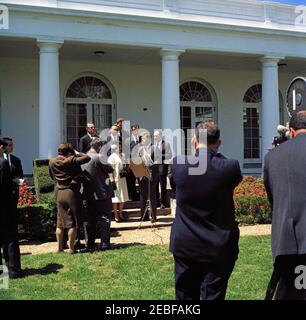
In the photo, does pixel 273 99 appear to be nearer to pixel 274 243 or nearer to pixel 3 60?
pixel 3 60

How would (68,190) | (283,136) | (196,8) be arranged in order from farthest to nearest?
(196,8) < (68,190) < (283,136)

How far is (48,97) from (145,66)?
5.42m

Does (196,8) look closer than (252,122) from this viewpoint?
Yes

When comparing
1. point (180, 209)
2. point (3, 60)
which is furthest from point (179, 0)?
point (180, 209)

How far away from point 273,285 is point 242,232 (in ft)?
19.9

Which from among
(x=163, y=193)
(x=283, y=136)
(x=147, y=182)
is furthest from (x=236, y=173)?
(x=163, y=193)

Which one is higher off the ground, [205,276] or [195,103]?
[195,103]

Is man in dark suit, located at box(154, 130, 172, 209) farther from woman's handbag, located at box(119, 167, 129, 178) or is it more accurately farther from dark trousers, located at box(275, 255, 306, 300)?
dark trousers, located at box(275, 255, 306, 300)

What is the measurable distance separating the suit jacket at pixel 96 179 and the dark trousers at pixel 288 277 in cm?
487

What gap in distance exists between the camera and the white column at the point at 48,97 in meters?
13.1

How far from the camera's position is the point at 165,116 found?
1447cm

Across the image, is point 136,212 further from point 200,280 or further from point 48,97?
point 200,280

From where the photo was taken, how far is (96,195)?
8.04 metres

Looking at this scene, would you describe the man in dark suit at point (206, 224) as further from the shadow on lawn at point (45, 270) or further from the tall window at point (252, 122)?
the tall window at point (252, 122)
